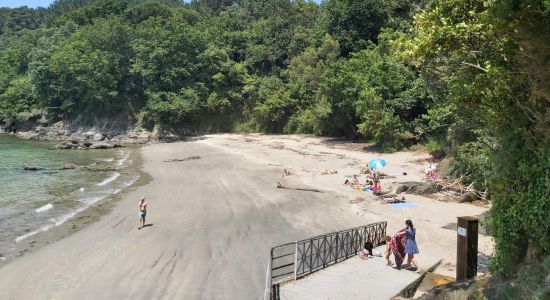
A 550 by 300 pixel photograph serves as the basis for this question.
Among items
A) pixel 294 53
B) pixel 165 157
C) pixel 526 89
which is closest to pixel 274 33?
pixel 294 53

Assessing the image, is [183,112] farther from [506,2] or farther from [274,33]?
[506,2]

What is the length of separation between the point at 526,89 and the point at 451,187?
1798 centimetres

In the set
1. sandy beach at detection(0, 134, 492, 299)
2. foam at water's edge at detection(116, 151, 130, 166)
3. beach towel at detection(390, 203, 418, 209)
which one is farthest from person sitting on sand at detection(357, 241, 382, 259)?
foam at water's edge at detection(116, 151, 130, 166)

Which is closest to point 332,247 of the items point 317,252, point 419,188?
point 317,252

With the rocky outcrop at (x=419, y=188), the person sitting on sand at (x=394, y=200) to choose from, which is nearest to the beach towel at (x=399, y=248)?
the person sitting on sand at (x=394, y=200)

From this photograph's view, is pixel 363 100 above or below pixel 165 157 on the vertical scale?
above

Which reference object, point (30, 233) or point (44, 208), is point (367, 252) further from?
point (44, 208)

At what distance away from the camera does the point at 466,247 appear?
10828mm

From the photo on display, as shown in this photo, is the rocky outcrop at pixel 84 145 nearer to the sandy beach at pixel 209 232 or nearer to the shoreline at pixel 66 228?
the sandy beach at pixel 209 232

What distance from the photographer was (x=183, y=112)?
66.6m

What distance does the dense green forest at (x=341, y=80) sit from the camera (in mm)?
8445

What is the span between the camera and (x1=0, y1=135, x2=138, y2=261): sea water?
74.6 feet

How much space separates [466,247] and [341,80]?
127 ft

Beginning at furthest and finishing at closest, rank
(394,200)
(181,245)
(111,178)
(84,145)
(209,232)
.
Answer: (84,145) < (111,178) < (394,200) < (209,232) < (181,245)
